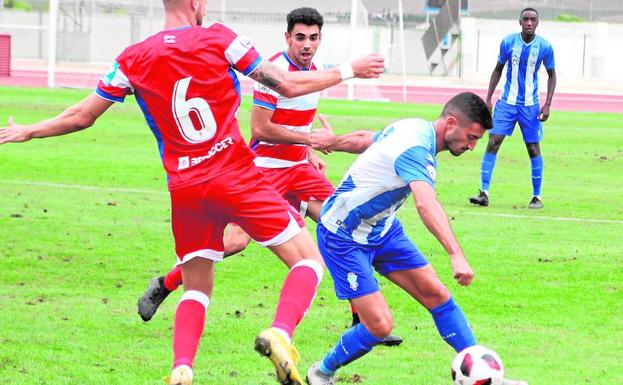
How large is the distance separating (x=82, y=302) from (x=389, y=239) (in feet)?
10.7

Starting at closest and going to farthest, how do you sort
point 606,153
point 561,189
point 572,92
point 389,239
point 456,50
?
point 389,239 < point 561,189 < point 606,153 < point 572,92 < point 456,50

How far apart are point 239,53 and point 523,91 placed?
10549 mm

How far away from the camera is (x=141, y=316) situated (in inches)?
342

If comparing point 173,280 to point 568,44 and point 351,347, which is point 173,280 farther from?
point 568,44

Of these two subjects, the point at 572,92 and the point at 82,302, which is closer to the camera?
the point at 82,302

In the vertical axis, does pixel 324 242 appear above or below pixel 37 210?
above

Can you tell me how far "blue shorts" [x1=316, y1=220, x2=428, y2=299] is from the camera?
278 inches

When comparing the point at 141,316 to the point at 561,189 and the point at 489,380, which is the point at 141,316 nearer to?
the point at 489,380

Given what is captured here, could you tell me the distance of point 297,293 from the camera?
6309mm

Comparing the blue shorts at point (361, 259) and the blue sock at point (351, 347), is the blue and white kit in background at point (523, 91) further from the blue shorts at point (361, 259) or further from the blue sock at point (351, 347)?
the blue sock at point (351, 347)

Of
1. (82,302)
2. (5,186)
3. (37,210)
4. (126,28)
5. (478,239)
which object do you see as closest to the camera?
(82,302)

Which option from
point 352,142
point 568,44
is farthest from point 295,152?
point 568,44

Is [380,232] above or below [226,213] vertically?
below

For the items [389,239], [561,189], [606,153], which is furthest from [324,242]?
[606,153]
